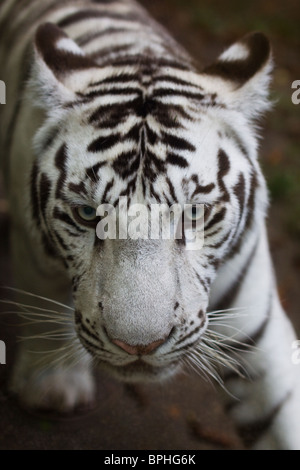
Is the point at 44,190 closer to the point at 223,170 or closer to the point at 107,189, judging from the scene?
the point at 107,189

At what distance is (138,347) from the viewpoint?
1.46 m

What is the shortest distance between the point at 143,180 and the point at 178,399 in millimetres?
1120

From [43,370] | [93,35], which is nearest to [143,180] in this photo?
[93,35]

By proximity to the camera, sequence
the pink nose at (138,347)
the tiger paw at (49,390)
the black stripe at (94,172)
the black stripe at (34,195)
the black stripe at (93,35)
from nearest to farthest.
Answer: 1. the pink nose at (138,347)
2. the black stripe at (94,172)
3. the black stripe at (34,195)
4. the black stripe at (93,35)
5. the tiger paw at (49,390)

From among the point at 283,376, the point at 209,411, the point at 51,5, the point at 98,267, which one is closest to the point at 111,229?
the point at 98,267

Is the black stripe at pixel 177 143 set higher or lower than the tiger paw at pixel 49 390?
higher

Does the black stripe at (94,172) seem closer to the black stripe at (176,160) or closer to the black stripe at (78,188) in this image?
the black stripe at (78,188)

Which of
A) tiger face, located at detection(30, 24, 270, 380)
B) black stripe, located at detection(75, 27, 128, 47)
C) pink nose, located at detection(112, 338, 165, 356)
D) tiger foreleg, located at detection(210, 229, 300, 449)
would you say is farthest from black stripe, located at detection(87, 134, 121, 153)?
black stripe, located at detection(75, 27, 128, 47)

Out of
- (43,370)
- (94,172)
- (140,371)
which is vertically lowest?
(43,370)

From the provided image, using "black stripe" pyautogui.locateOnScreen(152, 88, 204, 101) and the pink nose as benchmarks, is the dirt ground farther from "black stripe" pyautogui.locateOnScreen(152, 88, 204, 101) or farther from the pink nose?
the pink nose

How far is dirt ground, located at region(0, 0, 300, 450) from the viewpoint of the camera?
2191 mm

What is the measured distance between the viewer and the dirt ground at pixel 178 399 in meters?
2.19

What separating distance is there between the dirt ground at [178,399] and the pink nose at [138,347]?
30.9 inches

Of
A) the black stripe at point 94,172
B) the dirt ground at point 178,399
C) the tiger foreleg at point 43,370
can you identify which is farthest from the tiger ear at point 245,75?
the tiger foreleg at point 43,370
